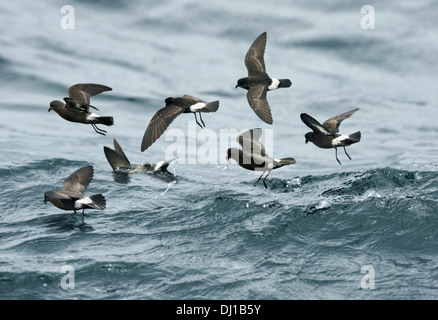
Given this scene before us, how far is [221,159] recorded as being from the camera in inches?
538

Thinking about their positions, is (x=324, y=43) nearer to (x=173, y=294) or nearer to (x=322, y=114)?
(x=322, y=114)

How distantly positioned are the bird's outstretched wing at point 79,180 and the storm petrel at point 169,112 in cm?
135

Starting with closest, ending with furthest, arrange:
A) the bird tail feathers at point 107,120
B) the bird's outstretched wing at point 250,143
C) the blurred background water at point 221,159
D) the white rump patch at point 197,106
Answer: the blurred background water at point 221,159, the bird tail feathers at point 107,120, the white rump patch at point 197,106, the bird's outstretched wing at point 250,143

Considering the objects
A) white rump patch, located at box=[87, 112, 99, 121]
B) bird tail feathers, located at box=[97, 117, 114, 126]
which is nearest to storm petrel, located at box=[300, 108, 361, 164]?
bird tail feathers, located at box=[97, 117, 114, 126]

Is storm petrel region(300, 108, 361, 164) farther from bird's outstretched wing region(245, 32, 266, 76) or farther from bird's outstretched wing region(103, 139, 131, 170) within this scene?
bird's outstretched wing region(103, 139, 131, 170)

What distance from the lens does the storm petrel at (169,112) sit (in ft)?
27.1

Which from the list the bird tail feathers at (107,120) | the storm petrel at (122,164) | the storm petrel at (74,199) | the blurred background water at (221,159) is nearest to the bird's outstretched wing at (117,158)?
the storm petrel at (122,164)

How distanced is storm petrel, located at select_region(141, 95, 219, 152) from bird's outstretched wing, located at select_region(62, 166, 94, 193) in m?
1.35

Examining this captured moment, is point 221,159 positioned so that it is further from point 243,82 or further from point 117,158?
point 243,82

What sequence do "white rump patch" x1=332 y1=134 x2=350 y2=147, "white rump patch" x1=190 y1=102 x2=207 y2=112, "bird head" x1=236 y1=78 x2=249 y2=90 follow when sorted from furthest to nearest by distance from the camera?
"bird head" x1=236 y1=78 x2=249 y2=90
"white rump patch" x1=190 y1=102 x2=207 y2=112
"white rump patch" x1=332 y1=134 x2=350 y2=147

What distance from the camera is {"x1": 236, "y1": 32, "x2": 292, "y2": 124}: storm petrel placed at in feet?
28.9

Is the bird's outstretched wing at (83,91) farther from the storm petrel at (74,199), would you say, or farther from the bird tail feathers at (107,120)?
the bird tail feathers at (107,120)
